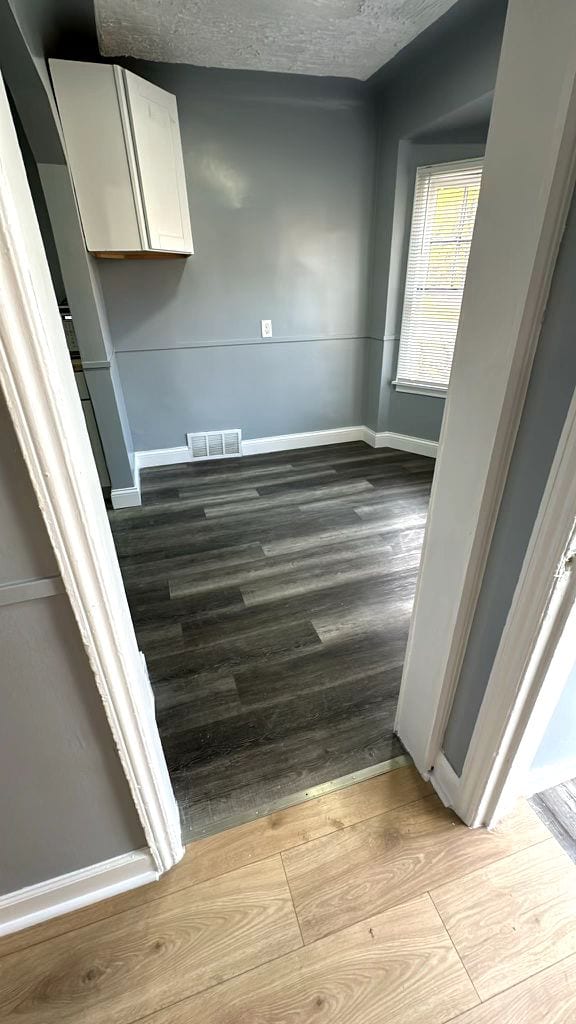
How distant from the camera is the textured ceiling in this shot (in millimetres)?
1980

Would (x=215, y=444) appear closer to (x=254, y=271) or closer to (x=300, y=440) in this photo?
(x=300, y=440)

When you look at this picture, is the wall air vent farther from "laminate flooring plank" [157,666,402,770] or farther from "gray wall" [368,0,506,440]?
"laminate flooring plank" [157,666,402,770]

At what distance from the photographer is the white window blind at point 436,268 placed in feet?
9.46

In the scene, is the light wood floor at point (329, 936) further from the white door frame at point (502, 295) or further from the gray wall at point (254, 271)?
the gray wall at point (254, 271)

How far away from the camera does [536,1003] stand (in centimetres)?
90

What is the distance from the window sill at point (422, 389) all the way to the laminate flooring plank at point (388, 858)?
285 centimetres

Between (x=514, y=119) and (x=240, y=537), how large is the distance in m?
2.14

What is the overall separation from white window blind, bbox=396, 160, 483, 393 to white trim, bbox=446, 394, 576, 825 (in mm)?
2299

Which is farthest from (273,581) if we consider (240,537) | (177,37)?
(177,37)

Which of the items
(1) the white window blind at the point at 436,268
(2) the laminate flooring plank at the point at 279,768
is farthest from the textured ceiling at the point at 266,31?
(2) the laminate flooring plank at the point at 279,768

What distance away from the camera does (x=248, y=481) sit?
10.7ft

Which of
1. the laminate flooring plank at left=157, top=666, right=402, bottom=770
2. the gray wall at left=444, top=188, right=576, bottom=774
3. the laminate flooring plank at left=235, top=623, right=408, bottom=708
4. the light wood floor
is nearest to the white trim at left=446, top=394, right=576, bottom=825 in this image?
the gray wall at left=444, top=188, right=576, bottom=774

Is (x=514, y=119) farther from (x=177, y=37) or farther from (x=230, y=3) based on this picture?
(x=177, y=37)

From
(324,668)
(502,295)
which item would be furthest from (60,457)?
(324,668)
